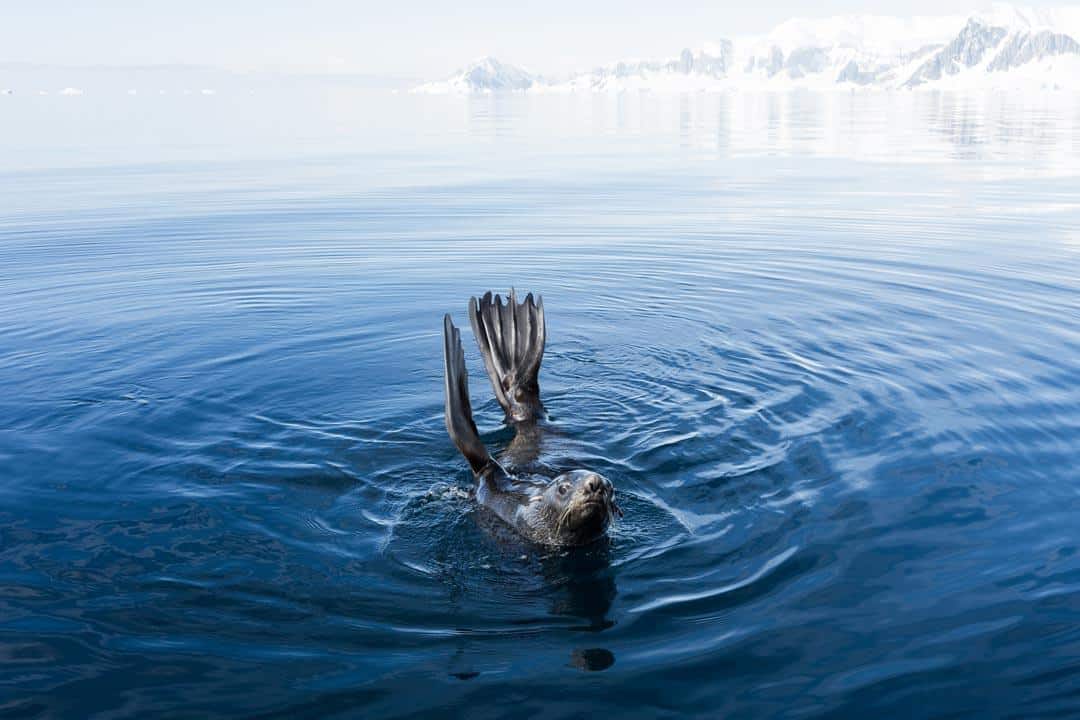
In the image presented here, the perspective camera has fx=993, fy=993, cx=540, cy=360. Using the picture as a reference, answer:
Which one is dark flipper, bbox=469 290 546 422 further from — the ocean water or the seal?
the ocean water

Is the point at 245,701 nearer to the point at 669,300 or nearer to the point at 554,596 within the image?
the point at 554,596

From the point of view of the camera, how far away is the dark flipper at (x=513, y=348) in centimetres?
943

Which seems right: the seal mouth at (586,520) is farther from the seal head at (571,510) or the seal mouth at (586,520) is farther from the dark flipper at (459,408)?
the dark flipper at (459,408)

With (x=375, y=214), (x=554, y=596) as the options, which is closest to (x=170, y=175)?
(x=375, y=214)

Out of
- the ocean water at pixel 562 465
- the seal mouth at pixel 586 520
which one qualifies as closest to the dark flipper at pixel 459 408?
the ocean water at pixel 562 465

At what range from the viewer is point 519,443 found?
8828 mm

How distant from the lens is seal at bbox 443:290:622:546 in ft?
22.1

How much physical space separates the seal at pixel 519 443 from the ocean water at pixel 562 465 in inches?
7.9

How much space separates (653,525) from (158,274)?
11644 millimetres

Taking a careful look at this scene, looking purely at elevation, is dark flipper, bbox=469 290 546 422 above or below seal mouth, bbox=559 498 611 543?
above

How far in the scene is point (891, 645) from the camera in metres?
5.65

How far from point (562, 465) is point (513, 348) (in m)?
1.81

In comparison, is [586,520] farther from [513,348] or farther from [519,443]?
[513,348]

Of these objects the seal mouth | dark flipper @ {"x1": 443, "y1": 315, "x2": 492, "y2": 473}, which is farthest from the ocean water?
dark flipper @ {"x1": 443, "y1": 315, "x2": 492, "y2": 473}
